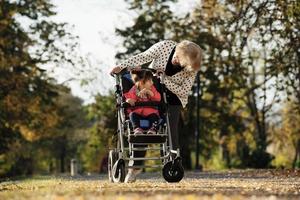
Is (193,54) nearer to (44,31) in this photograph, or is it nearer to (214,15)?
(44,31)

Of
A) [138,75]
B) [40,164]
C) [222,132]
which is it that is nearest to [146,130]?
[138,75]

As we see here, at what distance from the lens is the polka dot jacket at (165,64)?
1116 cm

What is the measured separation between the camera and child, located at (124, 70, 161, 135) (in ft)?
36.3

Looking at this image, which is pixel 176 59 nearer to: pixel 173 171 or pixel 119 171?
pixel 173 171

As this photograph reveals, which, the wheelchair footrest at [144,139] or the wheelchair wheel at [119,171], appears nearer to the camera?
the wheelchair footrest at [144,139]

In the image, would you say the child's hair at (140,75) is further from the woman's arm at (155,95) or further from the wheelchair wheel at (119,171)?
the wheelchair wheel at (119,171)

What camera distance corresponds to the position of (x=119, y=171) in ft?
37.4

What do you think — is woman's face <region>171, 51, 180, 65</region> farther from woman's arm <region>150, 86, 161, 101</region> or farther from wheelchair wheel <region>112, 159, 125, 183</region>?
wheelchair wheel <region>112, 159, 125, 183</region>

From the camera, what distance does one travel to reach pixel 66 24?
38.7 meters

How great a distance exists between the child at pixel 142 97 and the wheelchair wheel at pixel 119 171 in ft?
2.23

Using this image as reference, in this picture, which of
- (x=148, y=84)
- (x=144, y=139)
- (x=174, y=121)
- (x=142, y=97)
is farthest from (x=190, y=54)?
(x=144, y=139)

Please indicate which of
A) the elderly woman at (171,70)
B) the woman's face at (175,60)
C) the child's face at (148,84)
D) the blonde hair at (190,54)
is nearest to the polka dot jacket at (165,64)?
the elderly woman at (171,70)

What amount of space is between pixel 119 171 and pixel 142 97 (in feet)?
4.21

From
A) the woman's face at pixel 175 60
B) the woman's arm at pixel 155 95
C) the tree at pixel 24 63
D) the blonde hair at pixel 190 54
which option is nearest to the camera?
the blonde hair at pixel 190 54
